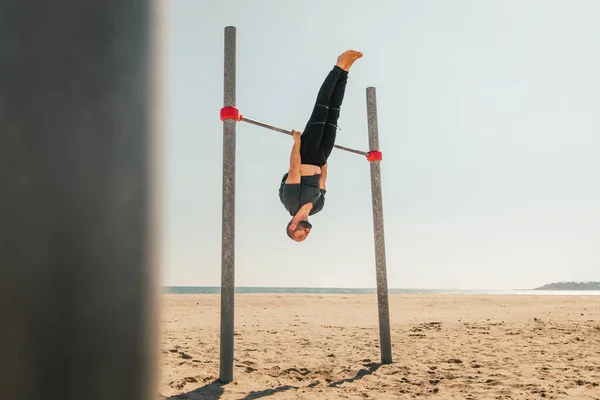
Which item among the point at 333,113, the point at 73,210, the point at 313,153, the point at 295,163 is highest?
the point at 333,113

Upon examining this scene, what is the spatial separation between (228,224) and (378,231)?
2.34 m

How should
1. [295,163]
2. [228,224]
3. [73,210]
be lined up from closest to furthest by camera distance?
1. [73,210]
2. [295,163]
3. [228,224]

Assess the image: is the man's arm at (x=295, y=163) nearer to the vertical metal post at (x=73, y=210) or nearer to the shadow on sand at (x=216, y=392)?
the shadow on sand at (x=216, y=392)

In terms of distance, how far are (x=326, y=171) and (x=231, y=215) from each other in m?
1.21

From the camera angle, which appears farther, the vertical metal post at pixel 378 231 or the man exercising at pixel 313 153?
the vertical metal post at pixel 378 231

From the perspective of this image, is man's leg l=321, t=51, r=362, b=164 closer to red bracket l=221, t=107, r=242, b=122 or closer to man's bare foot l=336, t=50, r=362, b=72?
man's bare foot l=336, t=50, r=362, b=72

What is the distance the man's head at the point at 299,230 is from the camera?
482 centimetres

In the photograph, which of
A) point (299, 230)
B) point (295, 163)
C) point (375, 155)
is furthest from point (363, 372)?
point (375, 155)

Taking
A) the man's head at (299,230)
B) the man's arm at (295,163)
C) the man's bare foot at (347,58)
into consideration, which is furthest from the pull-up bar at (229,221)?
the man's bare foot at (347,58)

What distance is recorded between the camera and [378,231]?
6391 millimetres

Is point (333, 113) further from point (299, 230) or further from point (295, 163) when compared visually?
point (299, 230)

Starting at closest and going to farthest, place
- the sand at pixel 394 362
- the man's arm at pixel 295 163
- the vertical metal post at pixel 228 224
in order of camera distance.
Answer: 1. the sand at pixel 394 362
2. the vertical metal post at pixel 228 224
3. the man's arm at pixel 295 163

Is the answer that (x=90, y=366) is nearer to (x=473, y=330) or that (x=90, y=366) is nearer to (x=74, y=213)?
(x=74, y=213)

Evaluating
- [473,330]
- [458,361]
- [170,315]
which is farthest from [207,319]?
[458,361]
